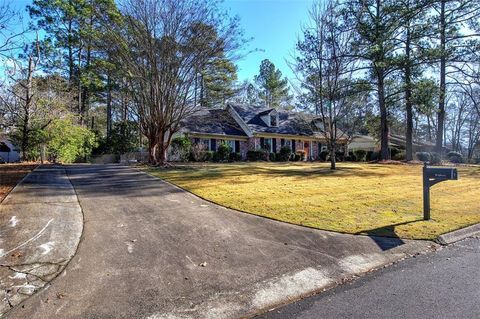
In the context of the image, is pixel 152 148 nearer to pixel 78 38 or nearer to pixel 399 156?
pixel 78 38

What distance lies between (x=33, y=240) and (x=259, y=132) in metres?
27.2

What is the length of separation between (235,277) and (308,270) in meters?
1.02

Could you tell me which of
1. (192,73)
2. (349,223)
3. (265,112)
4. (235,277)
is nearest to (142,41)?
(192,73)

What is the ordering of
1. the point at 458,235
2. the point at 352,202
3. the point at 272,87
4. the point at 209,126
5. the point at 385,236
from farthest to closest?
the point at 272,87 → the point at 209,126 → the point at 352,202 → the point at 458,235 → the point at 385,236

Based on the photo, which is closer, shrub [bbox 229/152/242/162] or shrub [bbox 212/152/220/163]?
shrub [bbox 212/152/220/163]

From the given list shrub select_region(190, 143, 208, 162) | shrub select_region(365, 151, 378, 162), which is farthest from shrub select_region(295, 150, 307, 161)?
shrub select_region(190, 143, 208, 162)

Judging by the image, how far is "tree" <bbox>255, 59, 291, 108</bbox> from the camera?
168ft

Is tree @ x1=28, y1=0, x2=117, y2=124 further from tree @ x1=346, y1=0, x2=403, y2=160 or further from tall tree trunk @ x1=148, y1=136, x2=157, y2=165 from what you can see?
tree @ x1=346, y1=0, x2=403, y2=160

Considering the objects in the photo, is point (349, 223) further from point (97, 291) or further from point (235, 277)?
point (97, 291)

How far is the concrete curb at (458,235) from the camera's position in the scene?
229 inches

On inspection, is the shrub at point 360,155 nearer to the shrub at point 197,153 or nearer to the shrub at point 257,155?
the shrub at point 257,155

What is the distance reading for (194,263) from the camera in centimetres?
449

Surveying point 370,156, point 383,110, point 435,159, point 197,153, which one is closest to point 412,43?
point 383,110

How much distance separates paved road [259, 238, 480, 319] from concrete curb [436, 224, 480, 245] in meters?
0.96
